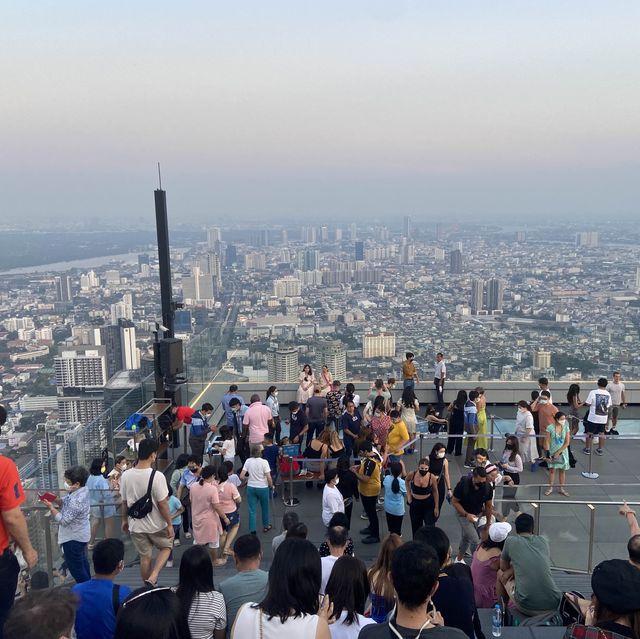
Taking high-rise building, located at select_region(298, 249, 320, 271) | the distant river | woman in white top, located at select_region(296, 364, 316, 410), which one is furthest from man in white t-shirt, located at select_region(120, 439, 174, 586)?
the distant river

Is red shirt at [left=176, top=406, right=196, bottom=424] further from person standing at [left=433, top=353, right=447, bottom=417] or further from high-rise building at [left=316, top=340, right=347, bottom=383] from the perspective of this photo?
person standing at [left=433, top=353, right=447, bottom=417]

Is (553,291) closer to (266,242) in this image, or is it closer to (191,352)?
(191,352)

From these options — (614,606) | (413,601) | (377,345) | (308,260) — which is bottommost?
(377,345)

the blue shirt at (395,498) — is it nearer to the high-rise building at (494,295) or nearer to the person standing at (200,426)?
the person standing at (200,426)

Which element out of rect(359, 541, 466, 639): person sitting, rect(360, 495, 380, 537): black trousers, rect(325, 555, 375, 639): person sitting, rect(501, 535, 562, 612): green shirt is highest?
rect(359, 541, 466, 639): person sitting

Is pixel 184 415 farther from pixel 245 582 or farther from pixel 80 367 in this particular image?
pixel 80 367

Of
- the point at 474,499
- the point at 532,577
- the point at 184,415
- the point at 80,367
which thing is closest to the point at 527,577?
the point at 532,577
